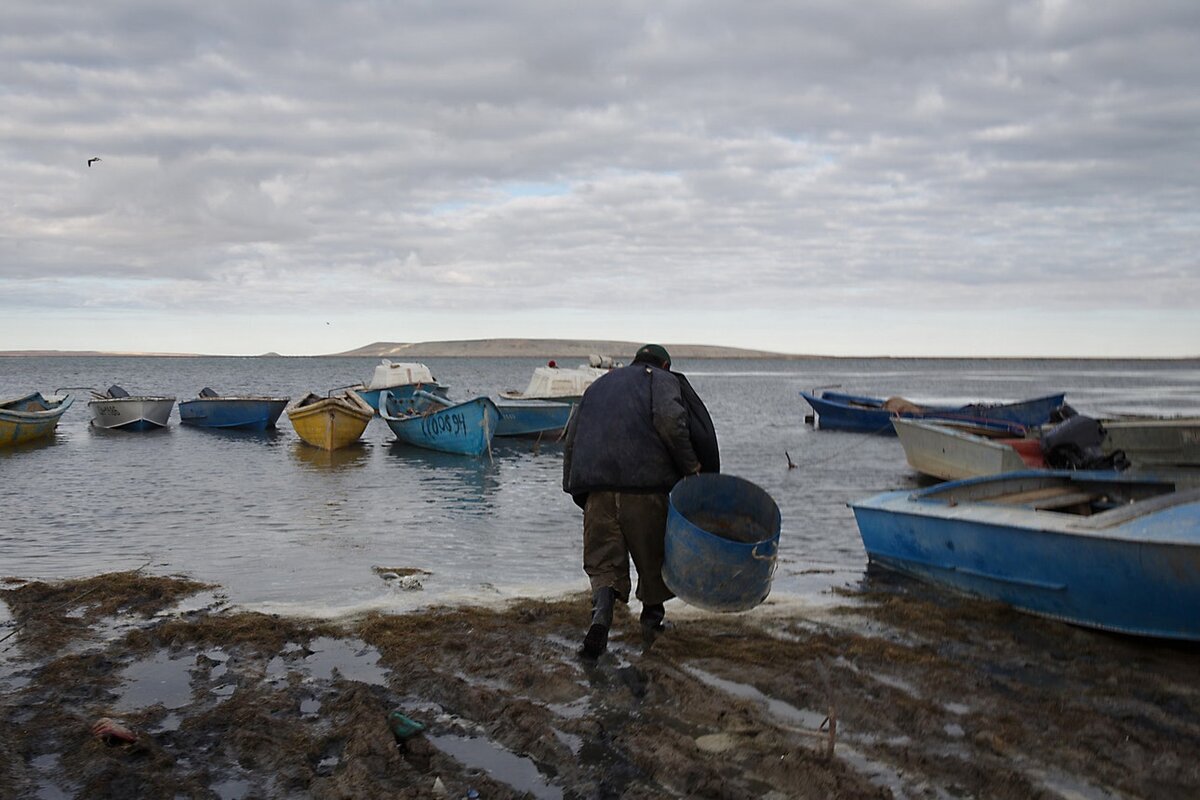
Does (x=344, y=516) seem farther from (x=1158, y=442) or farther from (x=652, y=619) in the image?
(x=1158, y=442)

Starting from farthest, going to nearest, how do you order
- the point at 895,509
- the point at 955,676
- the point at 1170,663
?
the point at 895,509, the point at 1170,663, the point at 955,676

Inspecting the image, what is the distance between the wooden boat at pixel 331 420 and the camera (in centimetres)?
2602

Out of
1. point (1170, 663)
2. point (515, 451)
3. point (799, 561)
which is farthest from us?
point (515, 451)

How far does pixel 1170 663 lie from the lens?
662 centimetres

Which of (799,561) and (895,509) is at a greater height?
(895,509)

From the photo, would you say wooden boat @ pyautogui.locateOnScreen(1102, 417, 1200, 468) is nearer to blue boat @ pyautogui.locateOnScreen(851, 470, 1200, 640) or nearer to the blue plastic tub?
blue boat @ pyautogui.locateOnScreen(851, 470, 1200, 640)

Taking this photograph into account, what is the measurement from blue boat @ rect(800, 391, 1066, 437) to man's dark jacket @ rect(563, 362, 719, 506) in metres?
20.3

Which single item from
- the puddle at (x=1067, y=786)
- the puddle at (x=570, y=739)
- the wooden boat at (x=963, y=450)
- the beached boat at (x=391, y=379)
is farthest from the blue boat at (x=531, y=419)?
the puddle at (x=1067, y=786)

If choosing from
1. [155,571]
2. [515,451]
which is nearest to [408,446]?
[515,451]

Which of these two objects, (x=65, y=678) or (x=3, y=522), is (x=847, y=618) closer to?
(x=65, y=678)

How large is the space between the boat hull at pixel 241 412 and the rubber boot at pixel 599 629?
28427 millimetres

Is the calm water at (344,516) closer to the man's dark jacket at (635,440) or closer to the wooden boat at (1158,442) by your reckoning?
the man's dark jacket at (635,440)

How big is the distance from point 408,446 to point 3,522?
14.2 metres

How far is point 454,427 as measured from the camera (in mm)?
25016
